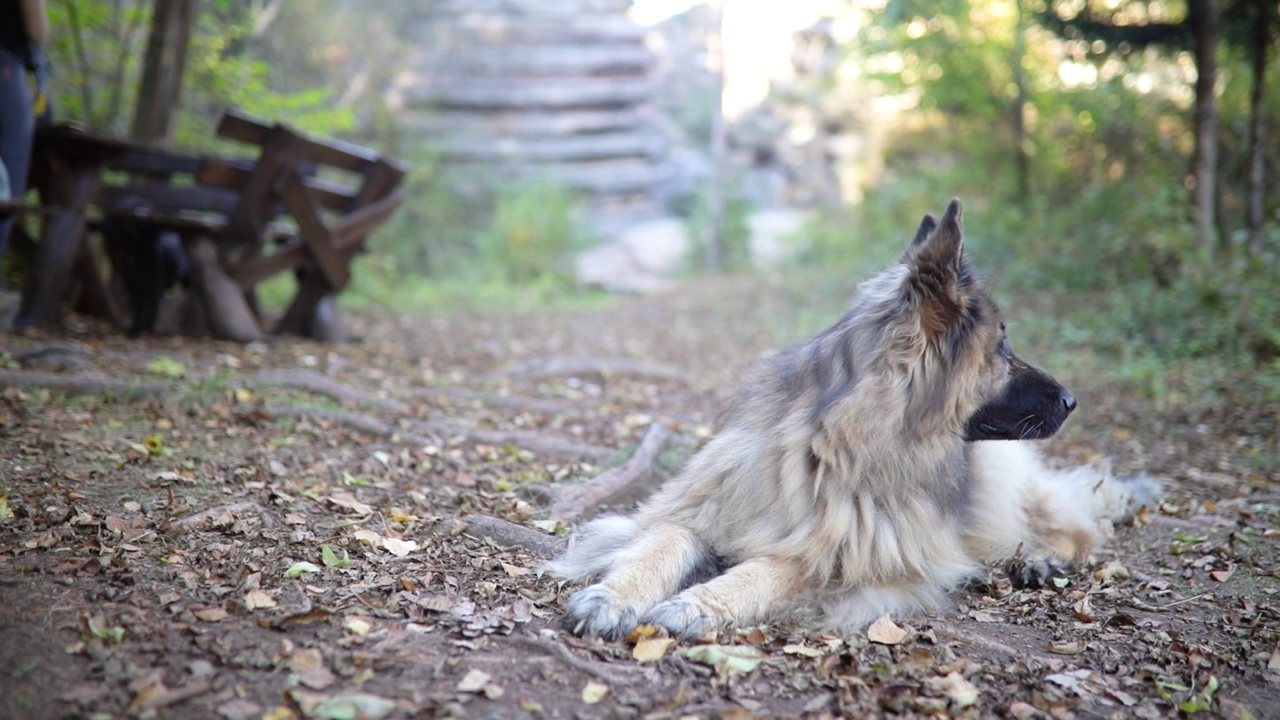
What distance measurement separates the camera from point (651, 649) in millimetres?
2807

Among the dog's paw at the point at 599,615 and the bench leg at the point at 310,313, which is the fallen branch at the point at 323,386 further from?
the dog's paw at the point at 599,615

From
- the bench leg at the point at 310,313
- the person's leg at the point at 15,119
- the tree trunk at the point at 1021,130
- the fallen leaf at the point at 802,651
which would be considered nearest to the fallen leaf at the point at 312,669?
the fallen leaf at the point at 802,651

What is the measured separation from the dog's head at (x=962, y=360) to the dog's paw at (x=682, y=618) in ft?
3.46

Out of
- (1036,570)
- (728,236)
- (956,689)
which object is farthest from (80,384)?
(728,236)

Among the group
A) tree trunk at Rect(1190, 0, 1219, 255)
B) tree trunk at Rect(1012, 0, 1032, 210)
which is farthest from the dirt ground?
tree trunk at Rect(1012, 0, 1032, 210)

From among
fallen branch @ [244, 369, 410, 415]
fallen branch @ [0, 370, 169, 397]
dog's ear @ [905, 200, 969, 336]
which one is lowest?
fallen branch @ [244, 369, 410, 415]

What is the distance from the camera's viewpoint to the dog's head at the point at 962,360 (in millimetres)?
3107

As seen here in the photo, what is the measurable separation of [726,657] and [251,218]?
544cm

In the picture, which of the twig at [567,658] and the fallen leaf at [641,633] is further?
the fallen leaf at [641,633]

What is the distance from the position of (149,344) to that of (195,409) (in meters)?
2.00

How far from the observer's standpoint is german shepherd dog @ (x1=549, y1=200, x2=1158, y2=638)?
123 inches

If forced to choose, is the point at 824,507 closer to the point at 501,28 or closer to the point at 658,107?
the point at 501,28

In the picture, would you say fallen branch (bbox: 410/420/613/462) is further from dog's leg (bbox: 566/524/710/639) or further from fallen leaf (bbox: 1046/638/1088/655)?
fallen leaf (bbox: 1046/638/1088/655)

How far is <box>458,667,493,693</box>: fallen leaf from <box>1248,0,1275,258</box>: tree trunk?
8475 millimetres
